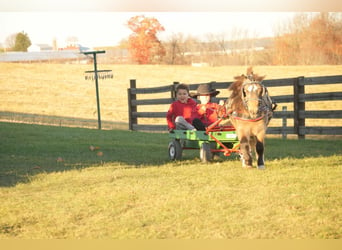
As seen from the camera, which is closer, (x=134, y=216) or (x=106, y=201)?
(x=134, y=216)

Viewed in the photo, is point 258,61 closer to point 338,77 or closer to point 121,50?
point 121,50

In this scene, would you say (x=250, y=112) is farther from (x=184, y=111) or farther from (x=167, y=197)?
(x=184, y=111)

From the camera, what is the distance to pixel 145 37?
35531mm

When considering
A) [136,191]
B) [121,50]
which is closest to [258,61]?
[121,50]

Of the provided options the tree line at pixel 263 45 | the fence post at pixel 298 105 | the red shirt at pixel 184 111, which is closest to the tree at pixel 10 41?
the tree line at pixel 263 45

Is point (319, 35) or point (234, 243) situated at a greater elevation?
point (319, 35)

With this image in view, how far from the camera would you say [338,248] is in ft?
15.8

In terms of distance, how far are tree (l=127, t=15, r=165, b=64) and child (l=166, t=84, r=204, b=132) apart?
23755mm

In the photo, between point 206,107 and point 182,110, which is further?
point 182,110

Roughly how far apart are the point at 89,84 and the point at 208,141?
101 ft

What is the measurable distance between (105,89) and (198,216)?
3316 cm

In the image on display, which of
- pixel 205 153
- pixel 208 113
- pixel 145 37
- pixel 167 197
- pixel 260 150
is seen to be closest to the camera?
pixel 167 197

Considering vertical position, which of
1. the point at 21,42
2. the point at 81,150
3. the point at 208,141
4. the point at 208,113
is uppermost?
the point at 21,42

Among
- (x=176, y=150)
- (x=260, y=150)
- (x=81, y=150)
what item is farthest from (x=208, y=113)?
(x=81, y=150)
